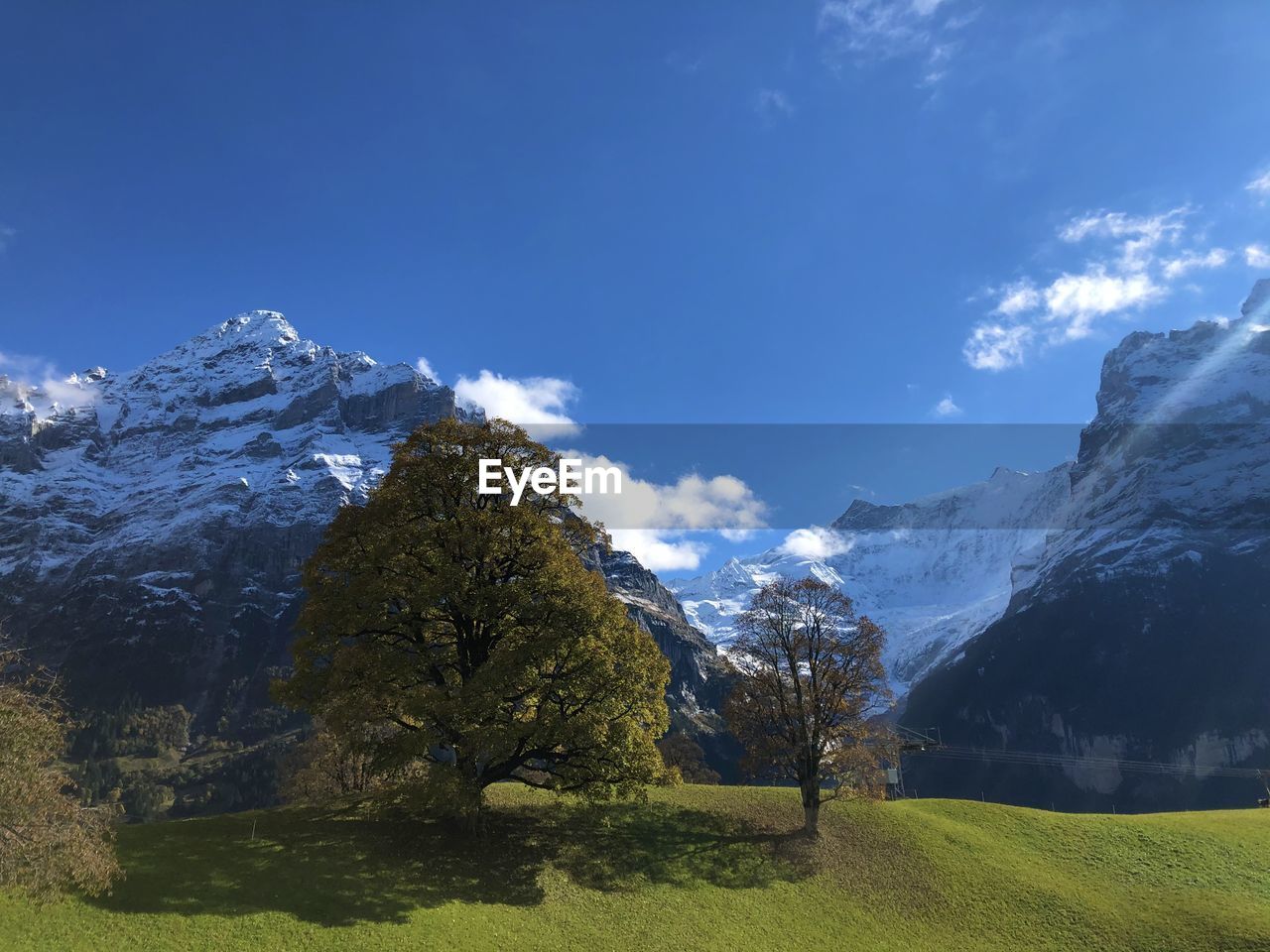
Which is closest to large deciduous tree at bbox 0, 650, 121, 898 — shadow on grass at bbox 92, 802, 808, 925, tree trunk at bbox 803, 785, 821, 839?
shadow on grass at bbox 92, 802, 808, 925

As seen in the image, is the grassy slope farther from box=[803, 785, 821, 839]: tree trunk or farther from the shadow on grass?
box=[803, 785, 821, 839]: tree trunk

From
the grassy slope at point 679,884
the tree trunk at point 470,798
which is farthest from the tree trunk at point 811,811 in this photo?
the tree trunk at point 470,798

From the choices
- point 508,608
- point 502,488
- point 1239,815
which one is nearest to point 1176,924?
point 1239,815

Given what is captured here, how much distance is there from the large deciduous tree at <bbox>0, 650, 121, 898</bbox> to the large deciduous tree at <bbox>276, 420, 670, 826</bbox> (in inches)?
428

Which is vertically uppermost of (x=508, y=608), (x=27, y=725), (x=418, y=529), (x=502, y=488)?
(x=502, y=488)

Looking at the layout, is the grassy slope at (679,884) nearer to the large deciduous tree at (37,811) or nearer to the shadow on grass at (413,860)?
the shadow on grass at (413,860)

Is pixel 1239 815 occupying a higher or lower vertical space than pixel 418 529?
lower

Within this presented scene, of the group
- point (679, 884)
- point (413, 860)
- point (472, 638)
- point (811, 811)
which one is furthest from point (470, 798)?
point (811, 811)

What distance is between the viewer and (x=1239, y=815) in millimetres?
47062

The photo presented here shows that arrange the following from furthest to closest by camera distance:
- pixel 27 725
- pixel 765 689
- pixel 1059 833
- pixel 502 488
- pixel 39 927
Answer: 1. pixel 765 689
2. pixel 1059 833
3. pixel 502 488
4. pixel 39 927
5. pixel 27 725

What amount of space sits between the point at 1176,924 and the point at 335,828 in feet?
119

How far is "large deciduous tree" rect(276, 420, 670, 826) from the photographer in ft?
108

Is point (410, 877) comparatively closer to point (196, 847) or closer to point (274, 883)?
point (274, 883)

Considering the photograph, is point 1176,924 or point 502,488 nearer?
point 1176,924
